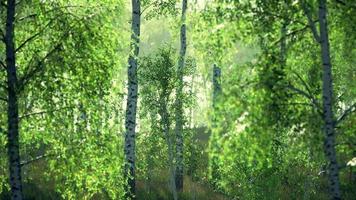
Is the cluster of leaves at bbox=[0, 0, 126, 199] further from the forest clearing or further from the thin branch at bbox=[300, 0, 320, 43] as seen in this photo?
the thin branch at bbox=[300, 0, 320, 43]

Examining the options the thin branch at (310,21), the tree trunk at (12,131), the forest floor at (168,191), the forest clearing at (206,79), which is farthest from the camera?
the forest floor at (168,191)

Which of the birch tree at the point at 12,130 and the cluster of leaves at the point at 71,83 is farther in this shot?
the cluster of leaves at the point at 71,83

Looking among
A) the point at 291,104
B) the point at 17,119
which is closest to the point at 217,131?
the point at 291,104

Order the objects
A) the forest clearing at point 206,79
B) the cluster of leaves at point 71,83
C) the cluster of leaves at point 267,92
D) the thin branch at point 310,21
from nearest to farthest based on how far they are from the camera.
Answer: the cluster of leaves at point 267,92 < the forest clearing at point 206,79 < the thin branch at point 310,21 < the cluster of leaves at point 71,83

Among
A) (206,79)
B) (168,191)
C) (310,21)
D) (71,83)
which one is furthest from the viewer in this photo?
(168,191)

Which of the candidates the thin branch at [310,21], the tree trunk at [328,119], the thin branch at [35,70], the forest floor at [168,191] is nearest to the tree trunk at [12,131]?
the thin branch at [35,70]

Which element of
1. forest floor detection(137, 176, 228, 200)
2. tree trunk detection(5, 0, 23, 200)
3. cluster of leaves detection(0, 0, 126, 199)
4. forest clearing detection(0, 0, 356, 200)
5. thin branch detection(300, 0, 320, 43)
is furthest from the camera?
forest floor detection(137, 176, 228, 200)

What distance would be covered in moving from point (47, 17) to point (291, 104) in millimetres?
4671

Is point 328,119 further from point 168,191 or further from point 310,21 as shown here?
point 168,191

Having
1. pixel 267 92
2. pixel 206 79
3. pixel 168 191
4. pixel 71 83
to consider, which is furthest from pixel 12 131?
pixel 168 191

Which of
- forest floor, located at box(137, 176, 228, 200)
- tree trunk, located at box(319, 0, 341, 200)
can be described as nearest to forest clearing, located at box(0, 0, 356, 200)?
tree trunk, located at box(319, 0, 341, 200)

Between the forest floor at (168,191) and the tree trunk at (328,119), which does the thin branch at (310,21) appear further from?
the forest floor at (168,191)

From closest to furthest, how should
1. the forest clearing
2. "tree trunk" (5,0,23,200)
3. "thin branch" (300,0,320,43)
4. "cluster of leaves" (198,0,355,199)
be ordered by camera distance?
"cluster of leaves" (198,0,355,199) < the forest clearing < "thin branch" (300,0,320,43) < "tree trunk" (5,0,23,200)

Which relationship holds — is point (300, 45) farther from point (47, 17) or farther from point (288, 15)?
point (47, 17)
